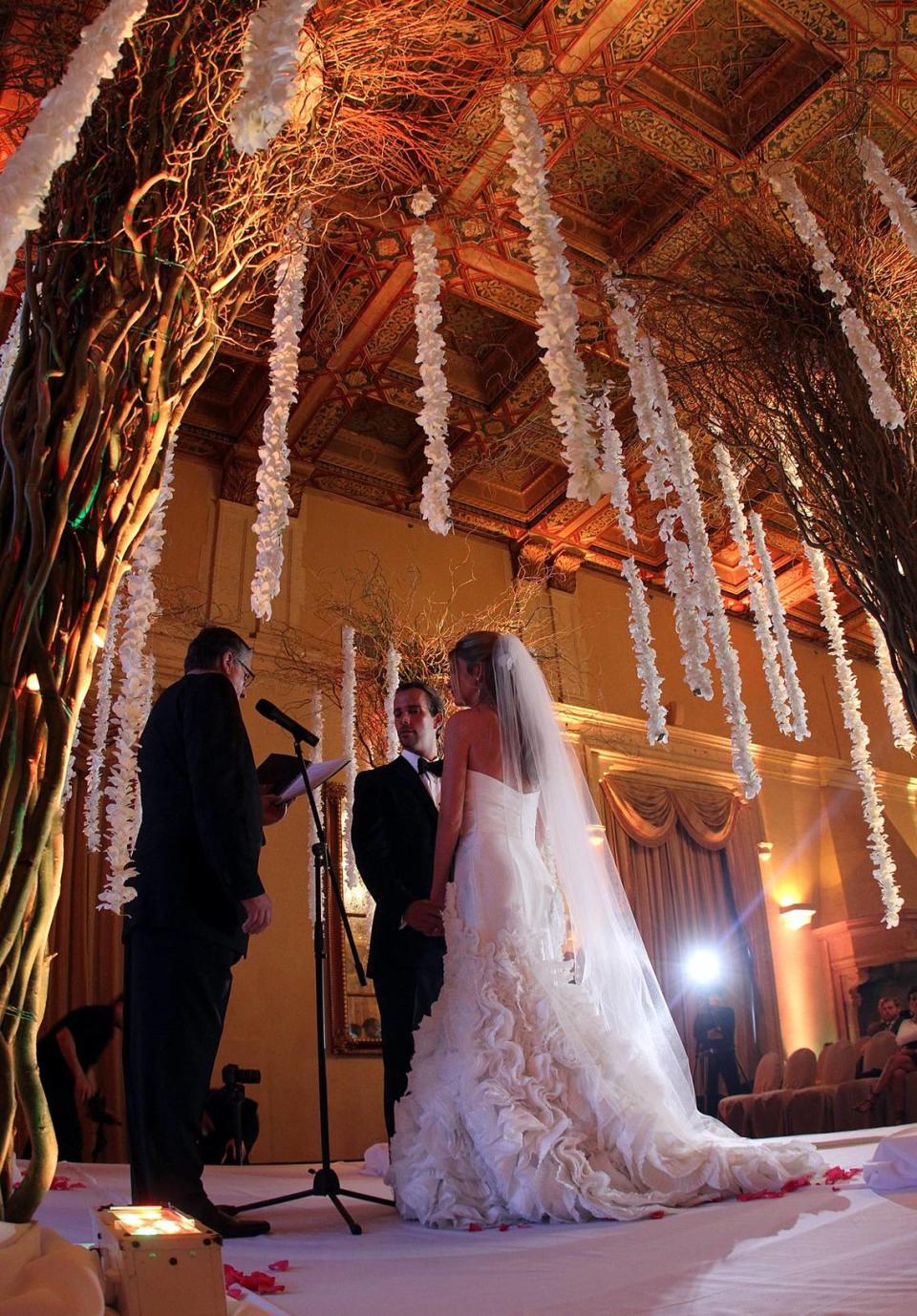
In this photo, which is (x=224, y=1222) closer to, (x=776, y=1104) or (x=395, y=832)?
(x=395, y=832)

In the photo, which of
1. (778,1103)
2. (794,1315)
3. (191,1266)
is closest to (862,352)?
(794,1315)

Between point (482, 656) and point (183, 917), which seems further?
point (482, 656)

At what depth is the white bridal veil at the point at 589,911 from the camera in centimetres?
267

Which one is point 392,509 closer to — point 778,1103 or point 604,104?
point 604,104

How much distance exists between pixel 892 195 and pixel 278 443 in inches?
97.7

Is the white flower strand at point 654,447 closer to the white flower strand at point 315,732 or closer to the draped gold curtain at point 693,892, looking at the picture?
the white flower strand at point 315,732

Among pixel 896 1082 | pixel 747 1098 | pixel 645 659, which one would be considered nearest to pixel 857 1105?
pixel 896 1082

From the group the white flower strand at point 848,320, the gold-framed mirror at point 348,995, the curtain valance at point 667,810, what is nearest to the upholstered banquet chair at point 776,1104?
the curtain valance at point 667,810

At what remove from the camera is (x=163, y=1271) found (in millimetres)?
1141

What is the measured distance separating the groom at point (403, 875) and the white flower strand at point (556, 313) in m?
1.26

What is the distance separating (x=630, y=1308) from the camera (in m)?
1.42

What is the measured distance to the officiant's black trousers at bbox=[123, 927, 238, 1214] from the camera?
2236 millimetres

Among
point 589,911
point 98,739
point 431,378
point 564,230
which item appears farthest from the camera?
point 564,230

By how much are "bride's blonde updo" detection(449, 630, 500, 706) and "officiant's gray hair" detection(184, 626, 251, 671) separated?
756 millimetres
